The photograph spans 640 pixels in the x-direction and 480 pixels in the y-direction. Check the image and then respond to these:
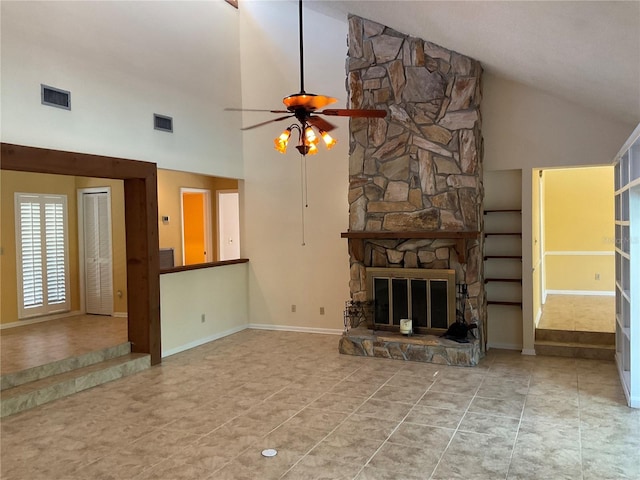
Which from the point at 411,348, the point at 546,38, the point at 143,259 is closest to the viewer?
the point at 546,38

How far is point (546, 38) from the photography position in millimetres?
3854

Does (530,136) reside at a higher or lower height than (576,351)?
higher

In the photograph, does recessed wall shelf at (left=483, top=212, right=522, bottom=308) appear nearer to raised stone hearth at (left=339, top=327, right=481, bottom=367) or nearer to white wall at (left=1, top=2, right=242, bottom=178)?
raised stone hearth at (left=339, top=327, right=481, bottom=367)

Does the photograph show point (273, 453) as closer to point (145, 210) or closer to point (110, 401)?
point (110, 401)

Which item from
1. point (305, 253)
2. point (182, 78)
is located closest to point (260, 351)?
point (305, 253)

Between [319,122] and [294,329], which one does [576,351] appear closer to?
[294,329]

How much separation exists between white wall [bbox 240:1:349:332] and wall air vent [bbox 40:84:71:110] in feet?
9.88

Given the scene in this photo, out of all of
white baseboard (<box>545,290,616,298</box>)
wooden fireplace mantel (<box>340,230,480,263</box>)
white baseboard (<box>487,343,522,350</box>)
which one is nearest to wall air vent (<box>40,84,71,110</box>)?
wooden fireplace mantel (<box>340,230,480,263</box>)

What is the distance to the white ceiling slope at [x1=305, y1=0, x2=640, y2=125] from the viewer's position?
3162 millimetres

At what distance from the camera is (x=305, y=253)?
24.9ft

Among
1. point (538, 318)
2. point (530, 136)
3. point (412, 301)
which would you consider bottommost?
point (538, 318)

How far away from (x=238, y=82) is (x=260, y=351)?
401 cm

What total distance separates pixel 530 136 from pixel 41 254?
22.8ft

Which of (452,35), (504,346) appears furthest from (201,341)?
(452,35)
